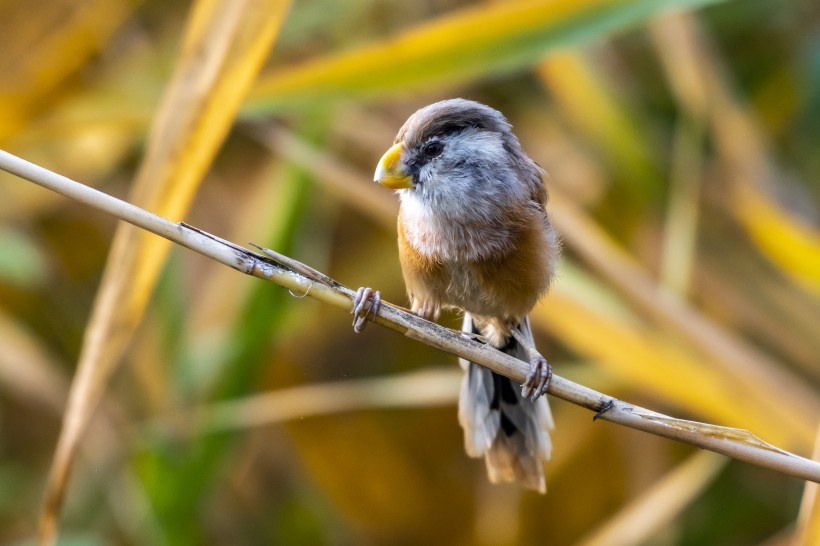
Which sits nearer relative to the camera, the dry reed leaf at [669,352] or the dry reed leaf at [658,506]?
the dry reed leaf at [669,352]

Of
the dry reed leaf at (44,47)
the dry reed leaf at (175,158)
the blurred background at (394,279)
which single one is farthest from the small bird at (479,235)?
the dry reed leaf at (44,47)

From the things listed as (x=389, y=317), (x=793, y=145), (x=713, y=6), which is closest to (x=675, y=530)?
(x=793, y=145)

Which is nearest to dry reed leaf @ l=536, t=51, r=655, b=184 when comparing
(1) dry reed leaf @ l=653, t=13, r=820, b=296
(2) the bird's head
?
(1) dry reed leaf @ l=653, t=13, r=820, b=296

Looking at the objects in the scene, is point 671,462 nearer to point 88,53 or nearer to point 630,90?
point 630,90

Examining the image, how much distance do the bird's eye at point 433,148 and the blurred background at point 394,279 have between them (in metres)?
0.33

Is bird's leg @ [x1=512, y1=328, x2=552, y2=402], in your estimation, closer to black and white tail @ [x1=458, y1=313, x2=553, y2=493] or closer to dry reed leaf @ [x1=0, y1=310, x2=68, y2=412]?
black and white tail @ [x1=458, y1=313, x2=553, y2=493]

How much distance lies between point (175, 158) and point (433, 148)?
0.66 metres

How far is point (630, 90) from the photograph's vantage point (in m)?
4.21

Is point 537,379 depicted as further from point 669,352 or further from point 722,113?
point 722,113

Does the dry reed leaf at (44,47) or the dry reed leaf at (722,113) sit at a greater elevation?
the dry reed leaf at (722,113)

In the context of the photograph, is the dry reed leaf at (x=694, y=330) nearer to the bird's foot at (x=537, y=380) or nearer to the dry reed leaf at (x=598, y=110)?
the dry reed leaf at (x=598, y=110)

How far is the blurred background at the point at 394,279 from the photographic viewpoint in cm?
320

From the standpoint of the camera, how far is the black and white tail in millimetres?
2629

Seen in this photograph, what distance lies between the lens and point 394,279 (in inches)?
159
